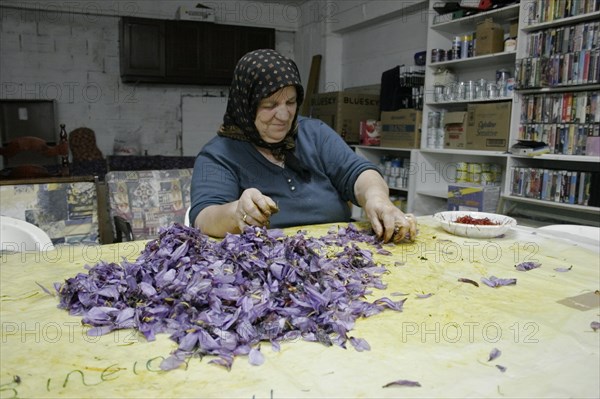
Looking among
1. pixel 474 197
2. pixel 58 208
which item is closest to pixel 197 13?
pixel 474 197

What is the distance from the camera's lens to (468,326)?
2.98ft

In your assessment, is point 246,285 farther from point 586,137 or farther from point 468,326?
point 586,137

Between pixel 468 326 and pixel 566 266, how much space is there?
0.61 meters

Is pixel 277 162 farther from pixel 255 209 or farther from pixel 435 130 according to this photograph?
pixel 435 130

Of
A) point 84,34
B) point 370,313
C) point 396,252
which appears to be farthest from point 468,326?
point 84,34

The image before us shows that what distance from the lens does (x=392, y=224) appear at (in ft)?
4.99

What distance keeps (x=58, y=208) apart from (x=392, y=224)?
69.2 inches

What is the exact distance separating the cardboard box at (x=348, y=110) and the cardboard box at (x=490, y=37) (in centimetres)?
169

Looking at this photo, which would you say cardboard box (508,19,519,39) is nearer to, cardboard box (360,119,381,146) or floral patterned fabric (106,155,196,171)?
cardboard box (360,119,381,146)

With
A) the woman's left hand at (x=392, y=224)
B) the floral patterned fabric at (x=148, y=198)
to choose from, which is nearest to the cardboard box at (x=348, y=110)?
the floral patterned fabric at (x=148, y=198)

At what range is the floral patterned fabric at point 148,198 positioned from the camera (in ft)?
8.73

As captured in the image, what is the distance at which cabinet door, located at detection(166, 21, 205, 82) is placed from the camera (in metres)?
6.19

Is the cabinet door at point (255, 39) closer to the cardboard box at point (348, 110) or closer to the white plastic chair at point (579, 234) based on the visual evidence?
the cardboard box at point (348, 110)

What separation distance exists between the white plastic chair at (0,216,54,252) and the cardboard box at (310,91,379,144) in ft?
12.9
